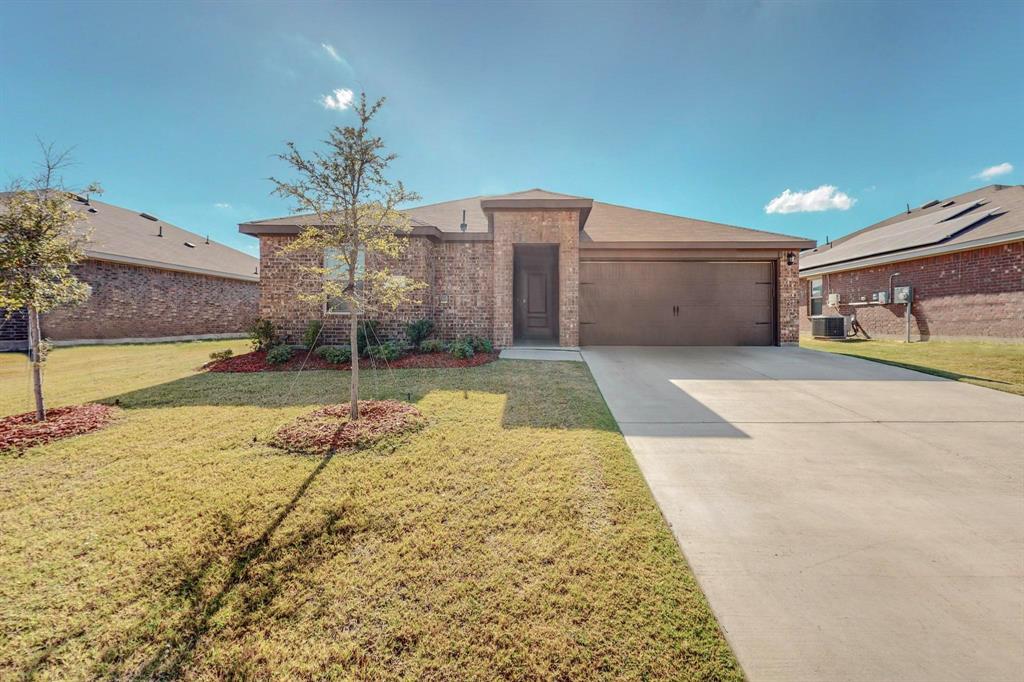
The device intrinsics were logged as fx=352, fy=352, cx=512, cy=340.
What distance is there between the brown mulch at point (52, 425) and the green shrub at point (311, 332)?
3.96m

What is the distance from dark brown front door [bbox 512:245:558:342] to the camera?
1377 cm

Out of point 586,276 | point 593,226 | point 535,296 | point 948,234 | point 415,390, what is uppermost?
point 593,226

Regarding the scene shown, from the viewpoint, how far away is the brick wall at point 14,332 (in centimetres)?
1084

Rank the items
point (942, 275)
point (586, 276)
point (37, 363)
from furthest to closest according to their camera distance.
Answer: point (942, 275)
point (586, 276)
point (37, 363)

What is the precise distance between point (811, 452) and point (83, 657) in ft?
17.0

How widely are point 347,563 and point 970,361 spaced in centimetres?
1283

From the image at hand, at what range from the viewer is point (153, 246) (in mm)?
14805

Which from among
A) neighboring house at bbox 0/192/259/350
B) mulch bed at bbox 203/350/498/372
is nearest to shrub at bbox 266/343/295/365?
mulch bed at bbox 203/350/498/372

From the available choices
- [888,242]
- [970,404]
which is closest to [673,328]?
[970,404]

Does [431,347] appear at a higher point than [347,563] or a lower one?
higher

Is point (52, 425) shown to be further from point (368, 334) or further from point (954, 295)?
point (954, 295)

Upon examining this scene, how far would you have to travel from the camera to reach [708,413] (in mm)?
4562

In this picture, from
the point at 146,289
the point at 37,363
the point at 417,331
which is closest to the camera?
the point at 37,363

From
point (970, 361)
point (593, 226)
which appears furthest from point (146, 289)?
point (970, 361)
